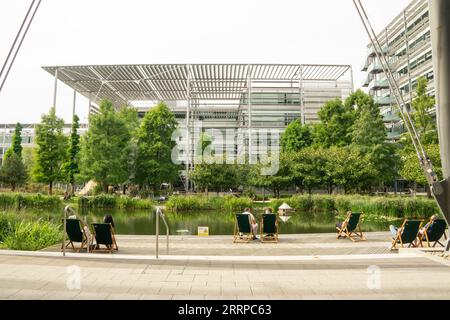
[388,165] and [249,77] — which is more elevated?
[249,77]

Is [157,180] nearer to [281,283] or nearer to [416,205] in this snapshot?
[416,205]

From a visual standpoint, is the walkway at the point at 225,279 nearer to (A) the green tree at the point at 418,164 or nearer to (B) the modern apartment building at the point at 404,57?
(A) the green tree at the point at 418,164

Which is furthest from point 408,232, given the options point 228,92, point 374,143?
point 228,92

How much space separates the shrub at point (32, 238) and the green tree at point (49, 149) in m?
28.1

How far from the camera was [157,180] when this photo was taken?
1293 inches

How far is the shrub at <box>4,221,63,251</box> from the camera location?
25.5 feet

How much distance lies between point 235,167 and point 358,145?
38.4ft

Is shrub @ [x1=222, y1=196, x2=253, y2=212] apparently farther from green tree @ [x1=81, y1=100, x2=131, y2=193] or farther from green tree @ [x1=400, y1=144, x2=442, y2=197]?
green tree @ [x1=400, y1=144, x2=442, y2=197]

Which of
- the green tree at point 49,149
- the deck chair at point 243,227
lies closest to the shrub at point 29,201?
the green tree at point 49,149

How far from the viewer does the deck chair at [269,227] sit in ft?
31.1

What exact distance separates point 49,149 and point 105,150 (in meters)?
7.50

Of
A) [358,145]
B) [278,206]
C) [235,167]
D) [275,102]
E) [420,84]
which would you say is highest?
[275,102]

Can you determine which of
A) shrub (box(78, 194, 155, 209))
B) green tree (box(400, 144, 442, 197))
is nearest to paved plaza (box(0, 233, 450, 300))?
shrub (box(78, 194, 155, 209))
